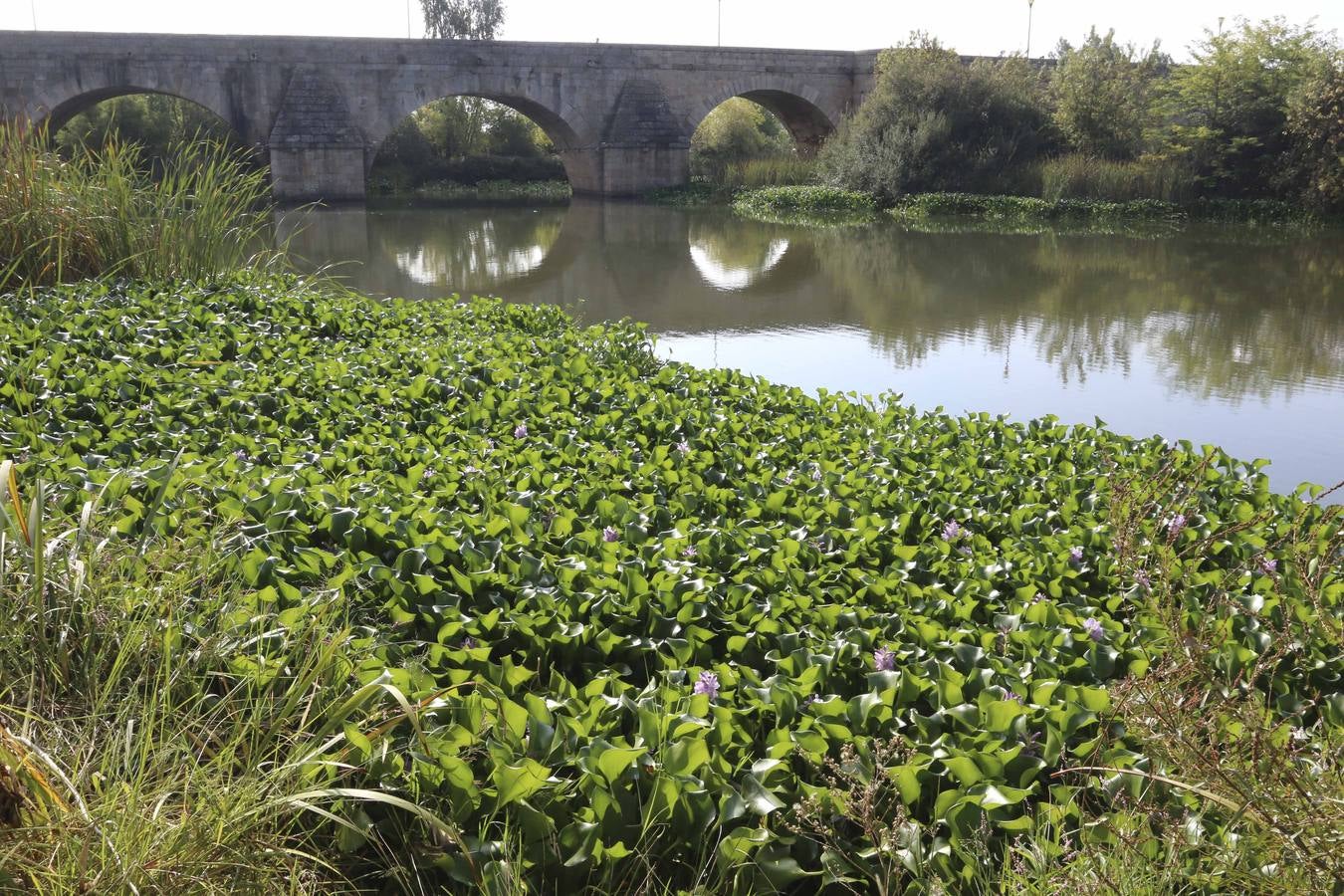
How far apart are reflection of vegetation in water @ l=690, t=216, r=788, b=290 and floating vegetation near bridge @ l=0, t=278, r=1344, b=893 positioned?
845 centimetres

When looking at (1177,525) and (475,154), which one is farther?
(475,154)

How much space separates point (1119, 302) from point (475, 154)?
28028 mm

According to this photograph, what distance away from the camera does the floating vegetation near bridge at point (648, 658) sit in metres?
1.78

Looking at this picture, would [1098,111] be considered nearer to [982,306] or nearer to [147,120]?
[982,306]

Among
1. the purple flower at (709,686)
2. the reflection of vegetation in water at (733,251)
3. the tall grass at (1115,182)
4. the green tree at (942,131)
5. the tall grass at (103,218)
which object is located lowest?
the purple flower at (709,686)

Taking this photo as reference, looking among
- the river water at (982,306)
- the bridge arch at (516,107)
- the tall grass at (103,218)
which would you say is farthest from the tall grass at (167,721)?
the bridge arch at (516,107)

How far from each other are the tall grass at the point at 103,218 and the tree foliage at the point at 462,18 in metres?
45.7

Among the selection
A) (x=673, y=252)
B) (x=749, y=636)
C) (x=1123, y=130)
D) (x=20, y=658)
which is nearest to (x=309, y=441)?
(x=20, y=658)

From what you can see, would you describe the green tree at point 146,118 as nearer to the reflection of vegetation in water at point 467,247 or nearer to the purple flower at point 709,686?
the reflection of vegetation in water at point 467,247

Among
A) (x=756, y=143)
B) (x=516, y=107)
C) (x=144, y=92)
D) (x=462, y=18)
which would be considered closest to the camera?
(x=144, y=92)

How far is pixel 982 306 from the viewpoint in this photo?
1043 centimetres

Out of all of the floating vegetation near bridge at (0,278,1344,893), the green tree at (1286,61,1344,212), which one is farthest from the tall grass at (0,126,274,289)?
the green tree at (1286,61,1344,212)

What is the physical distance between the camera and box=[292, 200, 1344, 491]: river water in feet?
22.5

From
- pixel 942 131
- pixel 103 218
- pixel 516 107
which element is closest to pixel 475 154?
pixel 516 107
